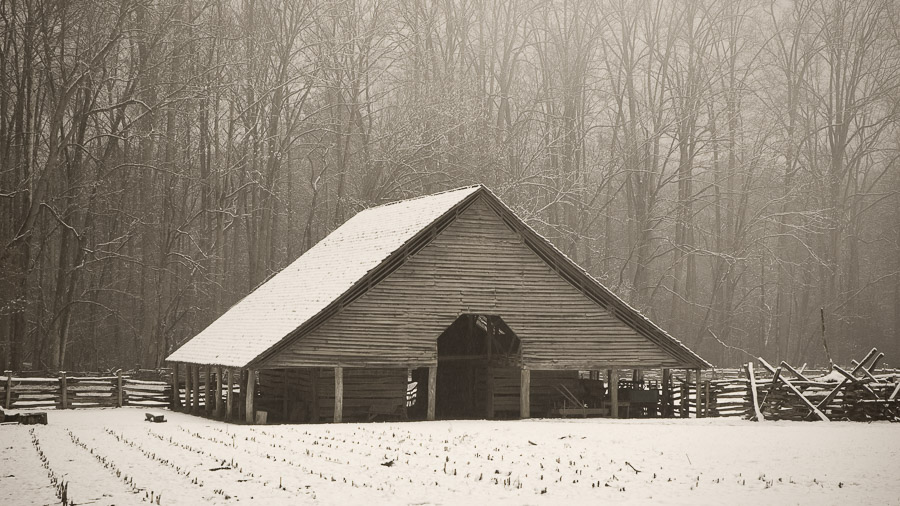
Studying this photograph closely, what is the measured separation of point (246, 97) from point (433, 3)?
12048 millimetres

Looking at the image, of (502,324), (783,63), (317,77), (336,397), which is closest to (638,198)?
(783,63)

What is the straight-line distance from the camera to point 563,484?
20531 mm

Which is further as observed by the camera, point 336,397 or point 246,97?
point 246,97

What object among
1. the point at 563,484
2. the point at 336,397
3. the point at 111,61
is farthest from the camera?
the point at 111,61

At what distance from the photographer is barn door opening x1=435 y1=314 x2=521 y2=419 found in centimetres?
3675

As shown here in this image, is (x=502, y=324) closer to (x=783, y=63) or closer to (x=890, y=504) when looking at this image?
(x=890, y=504)

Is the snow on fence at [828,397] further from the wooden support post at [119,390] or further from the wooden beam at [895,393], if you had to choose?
the wooden support post at [119,390]

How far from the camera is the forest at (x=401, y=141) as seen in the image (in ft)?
156

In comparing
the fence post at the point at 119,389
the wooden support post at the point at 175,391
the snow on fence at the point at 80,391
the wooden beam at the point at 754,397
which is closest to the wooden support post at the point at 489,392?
the wooden beam at the point at 754,397

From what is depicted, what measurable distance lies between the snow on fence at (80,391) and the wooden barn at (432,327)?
6.38 metres

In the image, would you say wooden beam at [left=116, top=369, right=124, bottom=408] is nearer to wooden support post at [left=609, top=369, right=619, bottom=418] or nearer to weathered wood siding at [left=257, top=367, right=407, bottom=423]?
weathered wood siding at [left=257, top=367, right=407, bottom=423]

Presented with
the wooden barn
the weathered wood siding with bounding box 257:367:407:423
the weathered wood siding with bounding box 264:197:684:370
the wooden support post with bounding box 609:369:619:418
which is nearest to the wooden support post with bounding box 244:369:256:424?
the wooden barn

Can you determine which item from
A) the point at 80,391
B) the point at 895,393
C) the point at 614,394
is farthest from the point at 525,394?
the point at 80,391

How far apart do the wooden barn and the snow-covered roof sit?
0.09m
